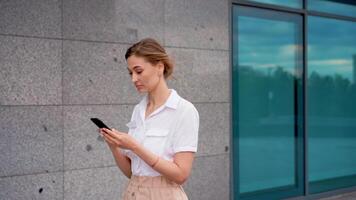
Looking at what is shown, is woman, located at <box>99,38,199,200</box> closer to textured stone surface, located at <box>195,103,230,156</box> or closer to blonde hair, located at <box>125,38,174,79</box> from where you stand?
blonde hair, located at <box>125,38,174,79</box>

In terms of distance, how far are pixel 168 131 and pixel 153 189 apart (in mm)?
298

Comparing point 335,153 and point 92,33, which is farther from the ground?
point 92,33

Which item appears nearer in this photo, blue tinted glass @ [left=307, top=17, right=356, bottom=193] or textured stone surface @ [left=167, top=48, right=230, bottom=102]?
textured stone surface @ [left=167, top=48, right=230, bottom=102]

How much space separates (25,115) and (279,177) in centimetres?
404

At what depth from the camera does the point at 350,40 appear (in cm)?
884

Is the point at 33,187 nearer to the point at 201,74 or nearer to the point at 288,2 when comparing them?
the point at 201,74

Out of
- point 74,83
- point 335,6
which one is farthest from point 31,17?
point 335,6

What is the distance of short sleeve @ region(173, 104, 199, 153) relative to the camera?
263 cm

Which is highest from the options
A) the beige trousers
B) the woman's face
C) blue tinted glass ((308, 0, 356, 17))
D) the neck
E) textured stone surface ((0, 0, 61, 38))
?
blue tinted glass ((308, 0, 356, 17))

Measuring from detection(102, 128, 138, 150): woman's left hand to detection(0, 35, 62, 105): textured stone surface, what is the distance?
2768 mm

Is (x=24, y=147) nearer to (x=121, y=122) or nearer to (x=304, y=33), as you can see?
A: (x=121, y=122)

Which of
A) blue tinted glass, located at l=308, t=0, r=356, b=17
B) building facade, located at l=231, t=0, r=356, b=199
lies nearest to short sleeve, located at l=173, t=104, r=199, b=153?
building facade, located at l=231, t=0, r=356, b=199

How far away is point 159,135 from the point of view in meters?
2.67

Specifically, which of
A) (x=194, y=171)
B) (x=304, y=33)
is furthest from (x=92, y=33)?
(x=304, y=33)
